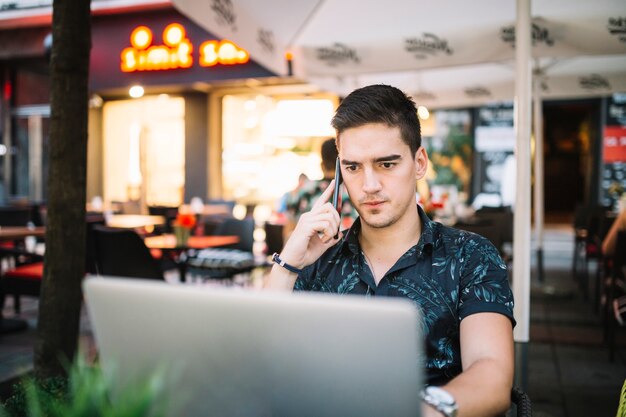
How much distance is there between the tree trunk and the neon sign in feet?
25.2

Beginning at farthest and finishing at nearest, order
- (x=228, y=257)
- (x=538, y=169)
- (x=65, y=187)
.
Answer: (x=538, y=169) → (x=228, y=257) → (x=65, y=187)

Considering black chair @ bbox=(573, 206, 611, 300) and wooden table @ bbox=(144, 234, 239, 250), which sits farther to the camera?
black chair @ bbox=(573, 206, 611, 300)

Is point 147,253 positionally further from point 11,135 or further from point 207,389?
point 11,135

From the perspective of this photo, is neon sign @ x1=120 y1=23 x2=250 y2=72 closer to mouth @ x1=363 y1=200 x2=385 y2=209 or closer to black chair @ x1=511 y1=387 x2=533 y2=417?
mouth @ x1=363 y1=200 x2=385 y2=209

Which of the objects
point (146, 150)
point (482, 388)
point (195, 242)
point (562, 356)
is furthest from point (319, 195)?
point (146, 150)

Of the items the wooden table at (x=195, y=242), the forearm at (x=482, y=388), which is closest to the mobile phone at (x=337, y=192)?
the forearm at (x=482, y=388)

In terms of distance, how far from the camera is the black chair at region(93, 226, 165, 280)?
153 inches

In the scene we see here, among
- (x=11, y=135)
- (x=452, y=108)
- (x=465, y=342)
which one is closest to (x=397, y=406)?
(x=465, y=342)

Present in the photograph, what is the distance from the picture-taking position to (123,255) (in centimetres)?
391

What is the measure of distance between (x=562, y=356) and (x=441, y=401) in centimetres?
360

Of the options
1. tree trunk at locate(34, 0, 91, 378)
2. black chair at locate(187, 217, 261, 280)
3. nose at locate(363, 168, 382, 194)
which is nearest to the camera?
nose at locate(363, 168, 382, 194)

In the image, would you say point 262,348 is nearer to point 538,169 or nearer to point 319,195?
point 319,195

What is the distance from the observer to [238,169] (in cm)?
1252

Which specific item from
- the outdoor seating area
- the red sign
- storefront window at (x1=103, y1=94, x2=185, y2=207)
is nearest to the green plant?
the outdoor seating area
